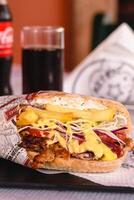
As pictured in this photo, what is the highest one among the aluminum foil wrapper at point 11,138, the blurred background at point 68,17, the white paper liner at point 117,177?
the aluminum foil wrapper at point 11,138

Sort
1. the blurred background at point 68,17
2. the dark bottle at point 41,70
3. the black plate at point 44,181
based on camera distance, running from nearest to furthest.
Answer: the black plate at point 44,181, the dark bottle at point 41,70, the blurred background at point 68,17

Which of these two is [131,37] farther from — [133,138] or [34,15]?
[34,15]

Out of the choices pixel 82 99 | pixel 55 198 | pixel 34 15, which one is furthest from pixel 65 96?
pixel 34 15

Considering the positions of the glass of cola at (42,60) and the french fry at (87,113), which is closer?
the french fry at (87,113)

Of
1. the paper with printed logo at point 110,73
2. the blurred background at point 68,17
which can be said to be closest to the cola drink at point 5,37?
the paper with printed logo at point 110,73

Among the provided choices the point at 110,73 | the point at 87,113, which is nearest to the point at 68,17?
the point at 110,73

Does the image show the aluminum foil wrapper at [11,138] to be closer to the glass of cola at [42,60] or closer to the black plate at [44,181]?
the black plate at [44,181]

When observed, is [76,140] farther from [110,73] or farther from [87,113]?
[110,73]

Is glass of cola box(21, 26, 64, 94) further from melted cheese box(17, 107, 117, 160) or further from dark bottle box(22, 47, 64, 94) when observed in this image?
melted cheese box(17, 107, 117, 160)

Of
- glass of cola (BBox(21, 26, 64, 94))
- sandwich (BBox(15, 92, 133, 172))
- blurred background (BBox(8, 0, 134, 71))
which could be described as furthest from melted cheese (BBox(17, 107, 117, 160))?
blurred background (BBox(8, 0, 134, 71))
